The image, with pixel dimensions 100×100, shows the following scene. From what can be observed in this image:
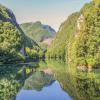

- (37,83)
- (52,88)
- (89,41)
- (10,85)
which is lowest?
(52,88)

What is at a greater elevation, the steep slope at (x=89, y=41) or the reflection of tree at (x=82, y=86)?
the steep slope at (x=89, y=41)

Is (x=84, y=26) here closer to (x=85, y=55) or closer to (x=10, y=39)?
(x=85, y=55)

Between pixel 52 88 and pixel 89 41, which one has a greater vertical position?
pixel 89 41

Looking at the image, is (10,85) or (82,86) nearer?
(82,86)

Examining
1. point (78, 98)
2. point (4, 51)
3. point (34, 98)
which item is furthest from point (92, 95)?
point (4, 51)

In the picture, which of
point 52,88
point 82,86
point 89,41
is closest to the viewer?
point 82,86

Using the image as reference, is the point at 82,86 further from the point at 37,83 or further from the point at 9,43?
the point at 9,43

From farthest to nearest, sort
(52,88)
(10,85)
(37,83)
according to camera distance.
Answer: (37,83) < (10,85) < (52,88)

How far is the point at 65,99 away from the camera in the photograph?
37.8 m

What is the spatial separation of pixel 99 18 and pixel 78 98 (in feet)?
225

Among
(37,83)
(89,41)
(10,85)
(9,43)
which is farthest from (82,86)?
(9,43)

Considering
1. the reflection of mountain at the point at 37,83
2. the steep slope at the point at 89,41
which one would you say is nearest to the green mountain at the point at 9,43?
the steep slope at the point at 89,41

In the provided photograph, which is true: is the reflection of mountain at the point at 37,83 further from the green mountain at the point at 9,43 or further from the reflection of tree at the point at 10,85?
the green mountain at the point at 9,43

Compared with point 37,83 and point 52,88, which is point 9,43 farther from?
point 52,88
